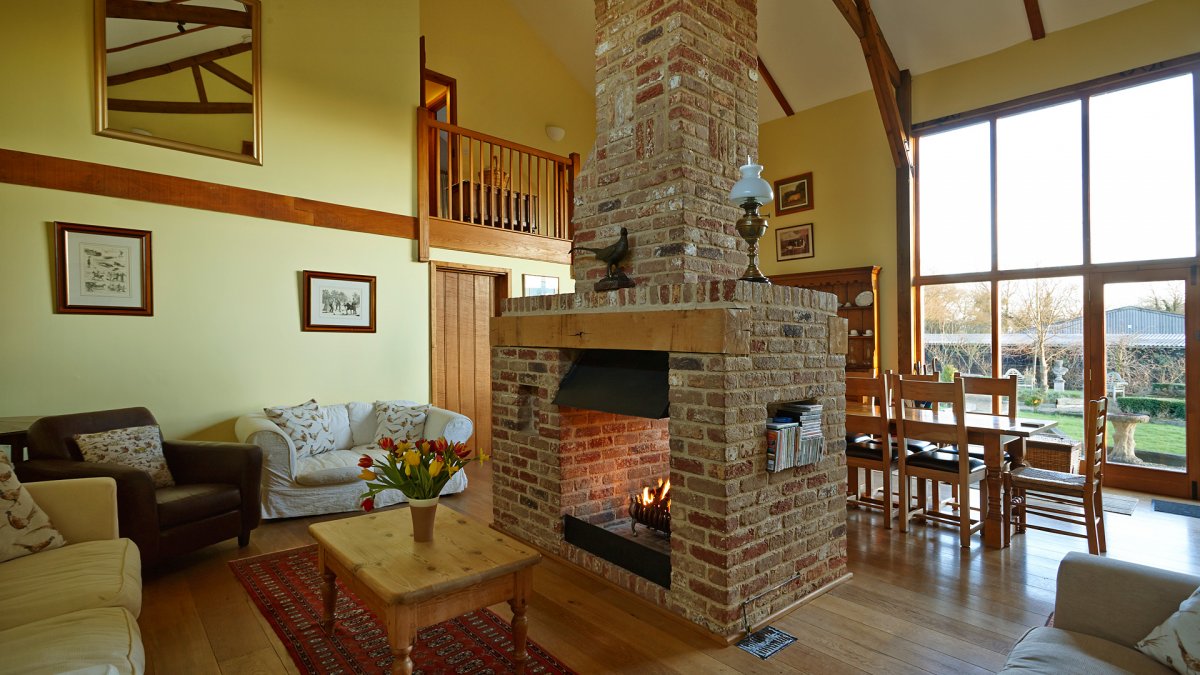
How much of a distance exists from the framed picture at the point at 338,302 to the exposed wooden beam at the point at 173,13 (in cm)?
202

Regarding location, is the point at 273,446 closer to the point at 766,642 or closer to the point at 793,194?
the point at 766,642

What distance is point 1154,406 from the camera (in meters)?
4.96

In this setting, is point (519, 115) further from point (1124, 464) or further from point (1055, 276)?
point (1124, 464)

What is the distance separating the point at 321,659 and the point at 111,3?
4628 millimetres

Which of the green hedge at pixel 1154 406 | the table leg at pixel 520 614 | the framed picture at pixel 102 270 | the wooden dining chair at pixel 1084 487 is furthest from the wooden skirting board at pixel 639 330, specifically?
the green hedge at pixel 1154 406

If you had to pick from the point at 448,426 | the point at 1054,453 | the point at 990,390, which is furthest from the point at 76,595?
the point at 1054,453

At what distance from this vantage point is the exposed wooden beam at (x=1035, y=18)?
17.1ft

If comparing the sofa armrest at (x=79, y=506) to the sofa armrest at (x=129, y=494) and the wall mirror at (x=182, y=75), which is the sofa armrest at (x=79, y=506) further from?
the wall mirror at (x=182, y=75)

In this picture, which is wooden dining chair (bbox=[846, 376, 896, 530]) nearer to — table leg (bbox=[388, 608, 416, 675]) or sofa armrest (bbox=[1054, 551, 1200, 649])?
sofa armrest (bbox=[1054, 551, 1200, 649])

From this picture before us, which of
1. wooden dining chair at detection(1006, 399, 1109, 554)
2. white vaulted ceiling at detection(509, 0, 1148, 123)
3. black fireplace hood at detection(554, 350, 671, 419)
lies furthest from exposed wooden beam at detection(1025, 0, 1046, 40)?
black fireplace hood at detection(554, 350, 671, 419)

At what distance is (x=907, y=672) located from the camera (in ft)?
6.98

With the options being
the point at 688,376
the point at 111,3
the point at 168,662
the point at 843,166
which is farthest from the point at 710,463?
the point at 843,166

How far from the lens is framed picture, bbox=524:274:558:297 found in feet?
20.9

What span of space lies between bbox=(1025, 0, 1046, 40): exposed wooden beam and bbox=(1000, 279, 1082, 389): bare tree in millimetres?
2344
